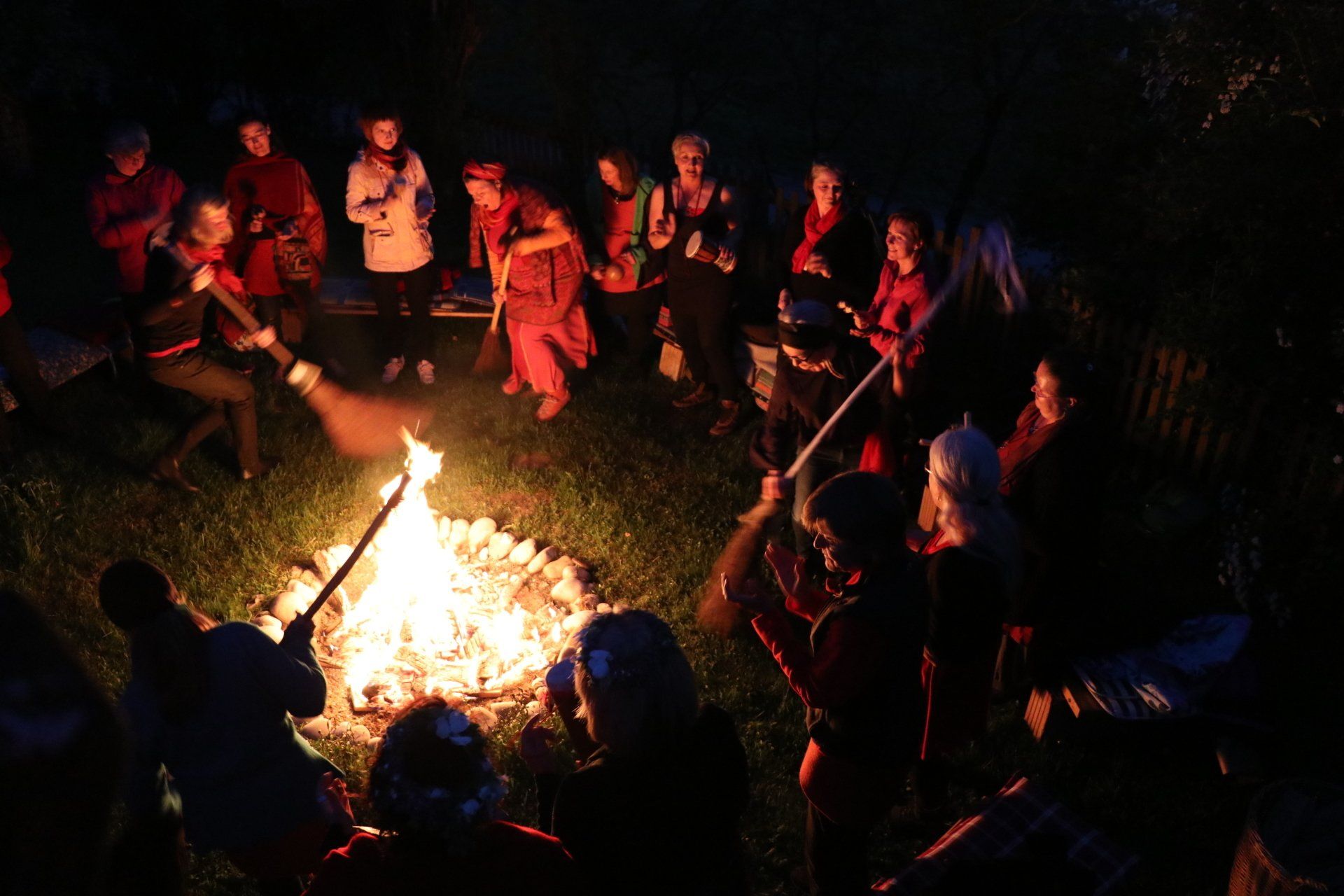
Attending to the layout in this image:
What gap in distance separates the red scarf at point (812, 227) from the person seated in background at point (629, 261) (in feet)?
3.97

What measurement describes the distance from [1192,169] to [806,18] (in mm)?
9204

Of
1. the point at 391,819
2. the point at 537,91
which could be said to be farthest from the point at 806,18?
the point at 391,819

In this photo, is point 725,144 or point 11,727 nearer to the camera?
point 11,727

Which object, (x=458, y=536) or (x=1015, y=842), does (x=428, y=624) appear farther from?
(x=1015, y=842)

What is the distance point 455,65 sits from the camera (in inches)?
489

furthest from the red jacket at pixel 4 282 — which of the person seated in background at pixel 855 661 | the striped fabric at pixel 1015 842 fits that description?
the striped fabric at pixel 1015 842

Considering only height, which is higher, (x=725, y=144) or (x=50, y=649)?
(x=50, y=649)

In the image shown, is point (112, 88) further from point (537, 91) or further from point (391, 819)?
point (391, 819)

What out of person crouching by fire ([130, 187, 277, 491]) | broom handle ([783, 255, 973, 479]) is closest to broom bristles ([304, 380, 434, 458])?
person crouching by fire ([130, 187, 277, 491])

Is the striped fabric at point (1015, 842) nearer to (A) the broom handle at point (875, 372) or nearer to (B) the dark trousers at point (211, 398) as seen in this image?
(A) the broom handle at point (875, 372)

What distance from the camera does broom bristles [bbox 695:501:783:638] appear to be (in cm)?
575

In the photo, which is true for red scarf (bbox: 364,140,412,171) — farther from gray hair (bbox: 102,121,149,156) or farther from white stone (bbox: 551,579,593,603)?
white stone (bbox: 551,579,593,603)

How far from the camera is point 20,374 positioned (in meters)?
7.21

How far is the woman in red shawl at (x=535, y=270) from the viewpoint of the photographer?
746 cm
